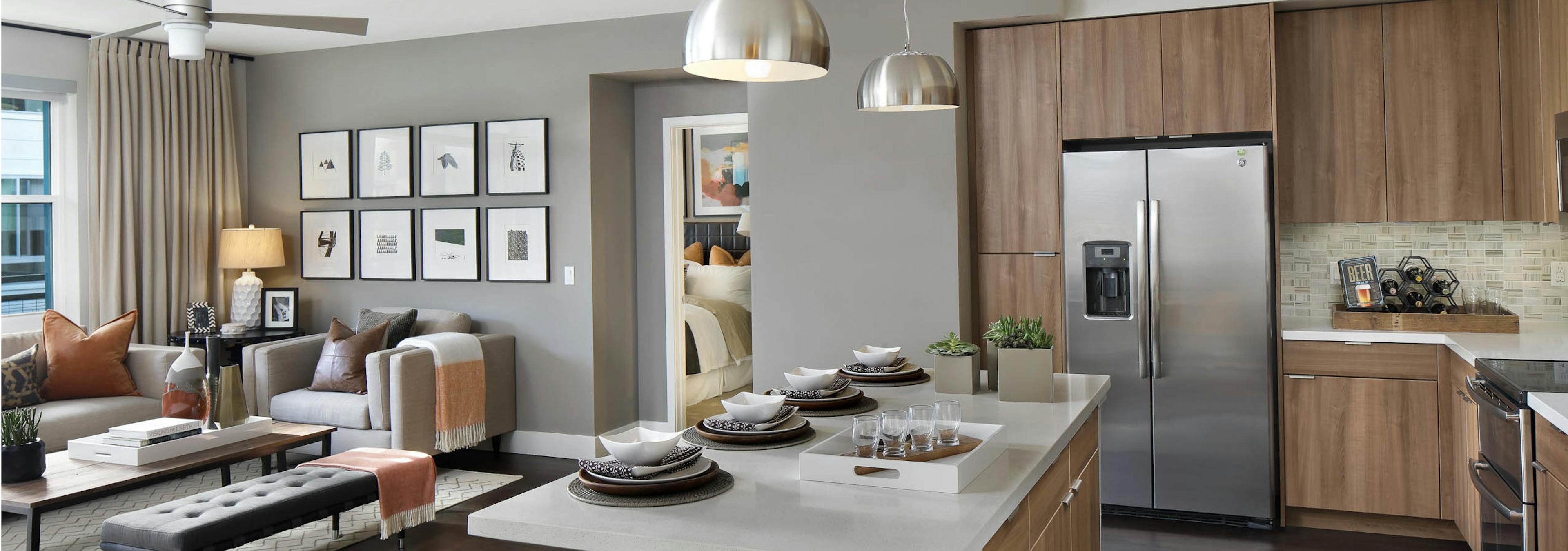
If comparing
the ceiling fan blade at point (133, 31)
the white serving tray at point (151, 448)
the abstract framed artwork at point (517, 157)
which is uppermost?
the ceiling fan blade at point (133, 31)

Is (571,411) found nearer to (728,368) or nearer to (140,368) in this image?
(728,368)

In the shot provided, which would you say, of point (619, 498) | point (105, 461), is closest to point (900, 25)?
point (619, 498)

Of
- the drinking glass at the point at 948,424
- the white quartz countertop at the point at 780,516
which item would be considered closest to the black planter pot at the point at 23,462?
the white quartz countertop at the point at 780,516

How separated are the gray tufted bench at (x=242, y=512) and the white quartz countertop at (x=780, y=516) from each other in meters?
1.76

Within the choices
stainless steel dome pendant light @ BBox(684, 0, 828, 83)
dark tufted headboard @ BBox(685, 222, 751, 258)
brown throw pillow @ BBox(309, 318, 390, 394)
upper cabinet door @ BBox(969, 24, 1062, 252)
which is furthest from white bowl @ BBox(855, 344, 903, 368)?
dark tufted headboard @ BBox(685, 222, 751, 258)

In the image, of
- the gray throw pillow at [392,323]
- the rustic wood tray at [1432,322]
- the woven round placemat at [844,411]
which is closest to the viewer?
the woven round placemat at [844,411]

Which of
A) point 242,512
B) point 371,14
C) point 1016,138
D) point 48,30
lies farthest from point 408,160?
point 1016,138

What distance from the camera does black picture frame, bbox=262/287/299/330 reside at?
5.83m

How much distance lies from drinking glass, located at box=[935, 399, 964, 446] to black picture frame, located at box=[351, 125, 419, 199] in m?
4.43

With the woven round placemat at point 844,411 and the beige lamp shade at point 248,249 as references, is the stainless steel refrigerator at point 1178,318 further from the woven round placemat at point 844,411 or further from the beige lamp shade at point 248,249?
→ the beige lamp shade at point 248,249

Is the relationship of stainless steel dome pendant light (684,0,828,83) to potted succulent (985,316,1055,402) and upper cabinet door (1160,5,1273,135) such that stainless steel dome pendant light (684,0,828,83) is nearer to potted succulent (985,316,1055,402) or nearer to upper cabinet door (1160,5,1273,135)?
potted succulent (985,316,1055,402)

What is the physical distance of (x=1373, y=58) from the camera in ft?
13.2

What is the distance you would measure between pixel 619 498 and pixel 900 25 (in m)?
3.12

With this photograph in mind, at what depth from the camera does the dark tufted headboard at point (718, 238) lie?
7.38 m
